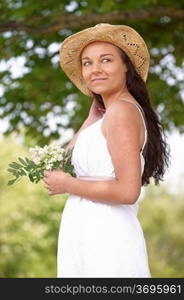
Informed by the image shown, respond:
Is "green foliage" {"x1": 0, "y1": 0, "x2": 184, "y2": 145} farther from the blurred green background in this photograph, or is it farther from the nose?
the nose

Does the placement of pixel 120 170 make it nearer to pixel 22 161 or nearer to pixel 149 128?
pixel 149 128

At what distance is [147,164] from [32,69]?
599cm

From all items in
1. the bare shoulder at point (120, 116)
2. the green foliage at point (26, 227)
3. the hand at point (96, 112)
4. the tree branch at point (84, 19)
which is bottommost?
the bare shoulder at point (120, 116)

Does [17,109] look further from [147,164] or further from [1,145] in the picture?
[1,145]

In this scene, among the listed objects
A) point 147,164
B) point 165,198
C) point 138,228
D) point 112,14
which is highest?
point 165,198

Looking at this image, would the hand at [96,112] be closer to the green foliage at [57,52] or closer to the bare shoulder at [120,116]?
the bare shoulder at [120,116]

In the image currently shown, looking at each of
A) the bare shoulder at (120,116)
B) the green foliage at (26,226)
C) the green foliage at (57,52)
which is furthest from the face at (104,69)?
the green foliage at (26,226)

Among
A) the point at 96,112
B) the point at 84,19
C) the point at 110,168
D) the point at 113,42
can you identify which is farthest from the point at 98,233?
the point at 84,19

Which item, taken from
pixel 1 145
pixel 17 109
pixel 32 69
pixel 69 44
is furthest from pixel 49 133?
pixel 1 145

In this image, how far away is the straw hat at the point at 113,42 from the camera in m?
3.92

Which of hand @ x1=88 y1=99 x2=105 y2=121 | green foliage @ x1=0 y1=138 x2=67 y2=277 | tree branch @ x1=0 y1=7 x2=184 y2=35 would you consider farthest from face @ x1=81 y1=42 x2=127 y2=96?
green foliage @ x1=0 y1=138 x2=67 y2=277

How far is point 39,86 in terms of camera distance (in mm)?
9734

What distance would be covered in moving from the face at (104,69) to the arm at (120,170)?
0.72 feet

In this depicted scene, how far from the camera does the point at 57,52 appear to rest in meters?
9.68
